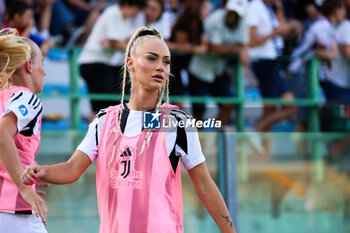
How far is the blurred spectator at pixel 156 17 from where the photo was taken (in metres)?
6.73

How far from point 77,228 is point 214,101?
1.97 meters

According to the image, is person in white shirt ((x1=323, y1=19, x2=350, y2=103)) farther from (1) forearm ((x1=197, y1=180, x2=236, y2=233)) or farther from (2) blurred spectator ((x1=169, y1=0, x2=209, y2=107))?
(1) forearm ((x1=197, y1=180, x2=236, y2=233))

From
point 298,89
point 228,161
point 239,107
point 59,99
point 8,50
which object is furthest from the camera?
point 298,89

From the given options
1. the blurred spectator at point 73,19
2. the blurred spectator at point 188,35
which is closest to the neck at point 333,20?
the blurred spectator at point 188,35

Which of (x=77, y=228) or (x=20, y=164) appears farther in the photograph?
(x=77, y=228)

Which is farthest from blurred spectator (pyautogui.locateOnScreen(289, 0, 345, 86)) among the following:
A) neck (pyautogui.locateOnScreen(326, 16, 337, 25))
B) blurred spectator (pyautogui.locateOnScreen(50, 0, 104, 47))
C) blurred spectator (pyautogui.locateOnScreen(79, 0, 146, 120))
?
blurred spectator (pyautogui.locateOnScreen(50, 0, 104, 47))

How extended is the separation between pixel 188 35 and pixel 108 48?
929 mm

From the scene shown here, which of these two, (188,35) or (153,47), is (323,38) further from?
(153,47)

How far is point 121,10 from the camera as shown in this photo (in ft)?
21.1

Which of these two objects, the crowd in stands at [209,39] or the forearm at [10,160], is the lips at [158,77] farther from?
the crowd in stands at [209,39]

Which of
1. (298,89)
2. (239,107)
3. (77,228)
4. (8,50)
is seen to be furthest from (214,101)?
(8,50)

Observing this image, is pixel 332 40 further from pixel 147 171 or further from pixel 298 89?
pixel 147 171

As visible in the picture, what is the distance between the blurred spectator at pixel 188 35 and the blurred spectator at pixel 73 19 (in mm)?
928

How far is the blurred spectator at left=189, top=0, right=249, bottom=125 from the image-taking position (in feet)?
21.9
